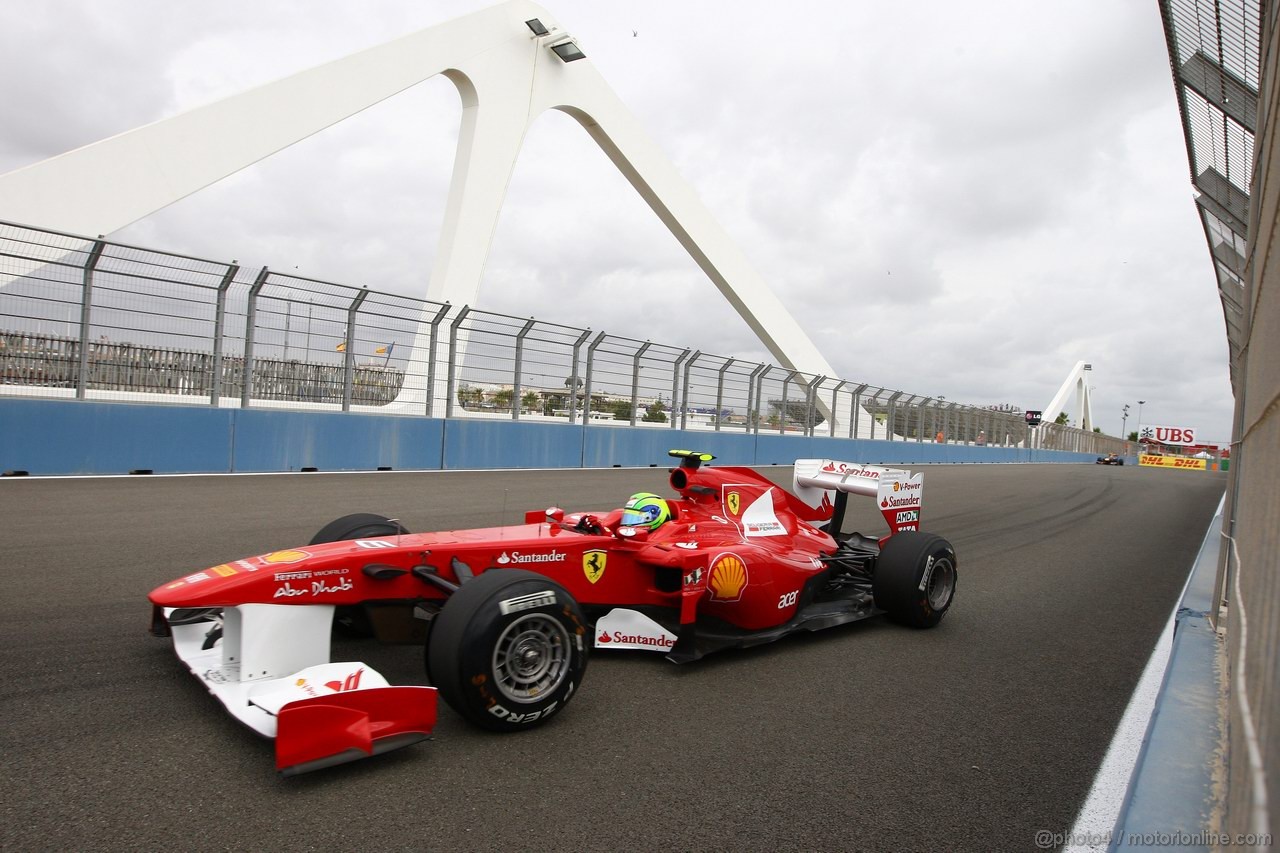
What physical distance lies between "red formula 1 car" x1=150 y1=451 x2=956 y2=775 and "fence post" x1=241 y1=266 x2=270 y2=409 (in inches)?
338

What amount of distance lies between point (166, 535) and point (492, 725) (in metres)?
4.64

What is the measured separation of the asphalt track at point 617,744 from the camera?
247 cm

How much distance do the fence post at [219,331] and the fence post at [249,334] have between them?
1.00 ft

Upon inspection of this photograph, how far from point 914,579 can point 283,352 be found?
10207 mm

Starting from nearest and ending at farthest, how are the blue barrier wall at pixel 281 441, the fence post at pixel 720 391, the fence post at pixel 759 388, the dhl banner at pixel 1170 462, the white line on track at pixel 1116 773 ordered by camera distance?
the white line on track at pixel 1116 773 → the blue barrier wall at pixel 281 441 → the fence post at pixel 720 391 → the fence post at pixel 759 388 → the dhl banner at pixel 1170 462

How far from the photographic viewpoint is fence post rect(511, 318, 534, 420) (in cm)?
1530

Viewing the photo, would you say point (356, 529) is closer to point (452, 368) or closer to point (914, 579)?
point (914, 579)

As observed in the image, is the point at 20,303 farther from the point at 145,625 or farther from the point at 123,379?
the point at 145,625

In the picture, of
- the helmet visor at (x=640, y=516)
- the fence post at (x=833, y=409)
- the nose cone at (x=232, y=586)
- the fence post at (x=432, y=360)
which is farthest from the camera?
the fence post at (x=833, y=409)

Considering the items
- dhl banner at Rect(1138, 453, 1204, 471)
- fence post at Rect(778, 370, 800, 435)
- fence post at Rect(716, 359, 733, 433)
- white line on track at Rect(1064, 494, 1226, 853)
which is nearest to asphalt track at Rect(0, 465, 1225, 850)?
white line on track at Rect(1064, 494, 1226, 853)

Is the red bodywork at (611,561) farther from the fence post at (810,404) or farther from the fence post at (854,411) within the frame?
the fence post at (854,411)

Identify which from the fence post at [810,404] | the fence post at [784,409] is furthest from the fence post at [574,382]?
the fence post at [810,404]

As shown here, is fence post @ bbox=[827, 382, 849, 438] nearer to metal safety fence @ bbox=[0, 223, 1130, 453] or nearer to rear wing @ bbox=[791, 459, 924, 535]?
metal safety fence @ bbox=[0, 223, 1130, 453]

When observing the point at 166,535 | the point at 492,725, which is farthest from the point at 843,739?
the point at 166,535
